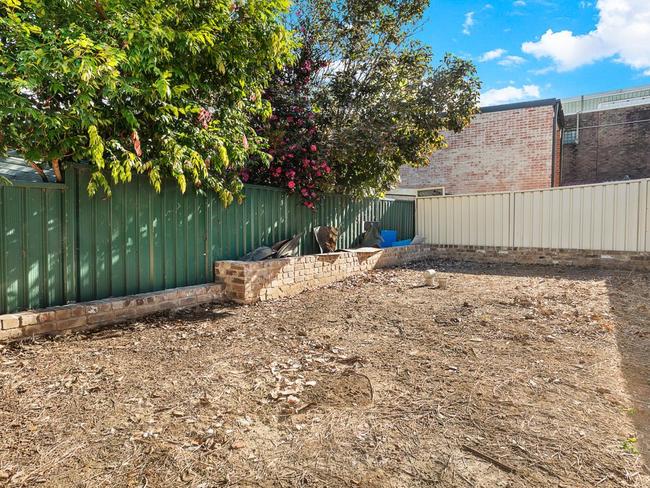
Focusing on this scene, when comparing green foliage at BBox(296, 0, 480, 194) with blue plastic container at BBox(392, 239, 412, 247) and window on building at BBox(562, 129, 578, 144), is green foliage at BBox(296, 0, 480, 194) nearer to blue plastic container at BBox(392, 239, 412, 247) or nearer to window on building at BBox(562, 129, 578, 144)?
blue plastic container at BBox(392, 239, 412, 247)

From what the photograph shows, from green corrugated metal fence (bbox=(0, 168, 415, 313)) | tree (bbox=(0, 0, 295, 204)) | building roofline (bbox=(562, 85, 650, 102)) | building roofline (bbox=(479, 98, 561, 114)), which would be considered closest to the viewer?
tree (bbox=(0, 0, 295, 204))

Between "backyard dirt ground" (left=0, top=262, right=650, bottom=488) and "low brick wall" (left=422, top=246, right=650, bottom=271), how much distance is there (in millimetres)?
4397

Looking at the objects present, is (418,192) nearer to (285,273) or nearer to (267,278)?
(285,273)

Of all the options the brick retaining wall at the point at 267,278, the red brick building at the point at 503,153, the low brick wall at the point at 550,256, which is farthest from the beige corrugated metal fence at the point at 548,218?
the red brick building at the point at 503,153

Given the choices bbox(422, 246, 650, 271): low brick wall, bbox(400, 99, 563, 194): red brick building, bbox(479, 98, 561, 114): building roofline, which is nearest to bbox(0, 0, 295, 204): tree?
bbox(422, 246, 650, 271): low brick wall

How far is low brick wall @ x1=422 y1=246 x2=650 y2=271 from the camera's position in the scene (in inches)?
316

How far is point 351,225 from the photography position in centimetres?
859

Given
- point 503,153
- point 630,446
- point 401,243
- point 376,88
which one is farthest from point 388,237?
point 630,446

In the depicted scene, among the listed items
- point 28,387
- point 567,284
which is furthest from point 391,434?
point 567,284

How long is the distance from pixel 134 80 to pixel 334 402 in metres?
3.33

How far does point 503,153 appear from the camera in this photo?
12391 millimetres

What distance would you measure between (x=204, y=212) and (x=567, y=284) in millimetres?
6412

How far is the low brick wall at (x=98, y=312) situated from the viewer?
354 cm

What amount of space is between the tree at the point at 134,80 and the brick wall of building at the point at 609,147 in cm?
1882
